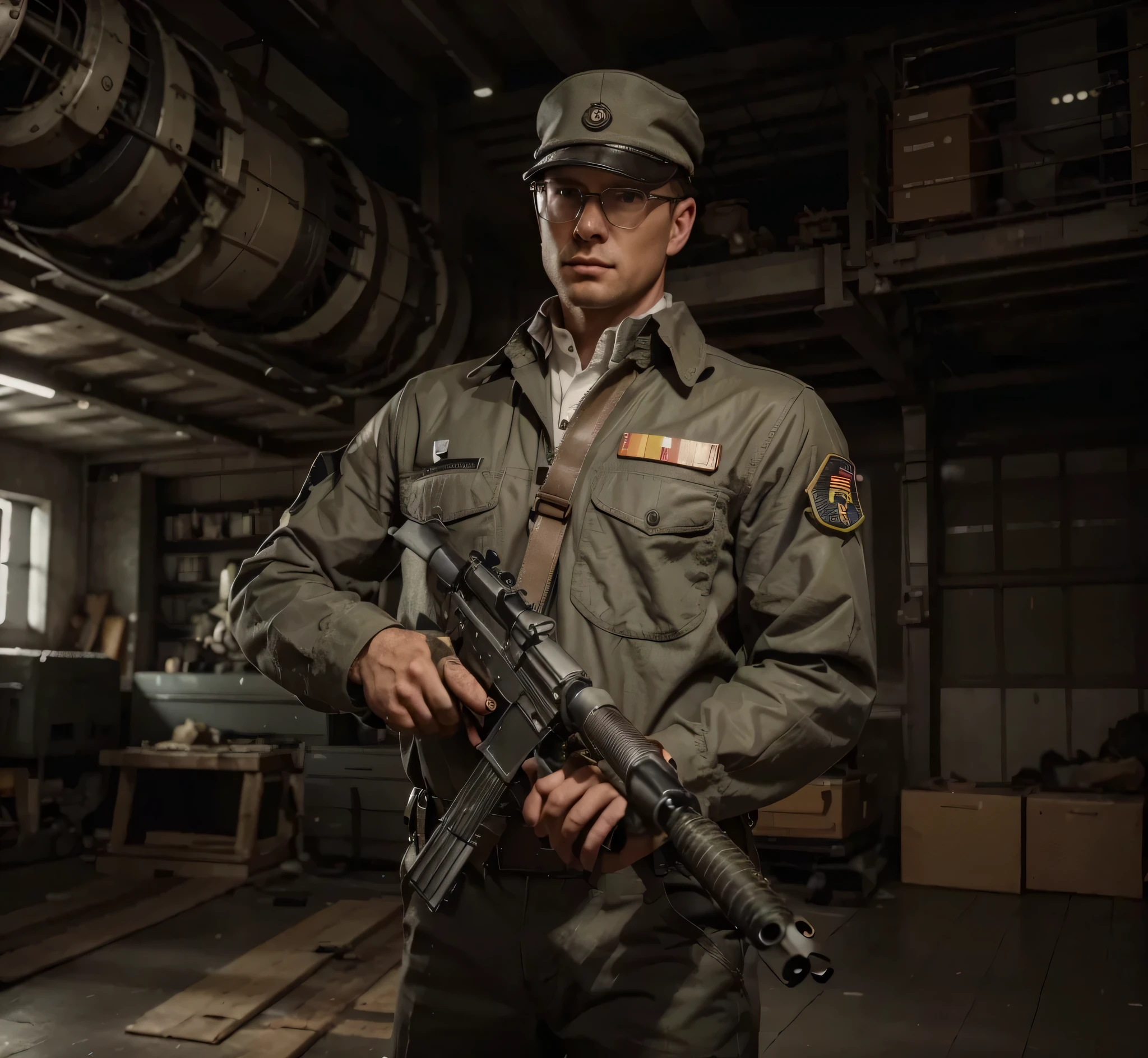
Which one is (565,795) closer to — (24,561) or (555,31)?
(555,31)

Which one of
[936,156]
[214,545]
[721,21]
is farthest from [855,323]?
[214,545]

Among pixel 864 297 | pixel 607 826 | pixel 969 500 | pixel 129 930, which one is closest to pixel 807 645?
pixel 607 826

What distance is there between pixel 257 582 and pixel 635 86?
0.87m

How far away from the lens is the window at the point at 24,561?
25.5 ft

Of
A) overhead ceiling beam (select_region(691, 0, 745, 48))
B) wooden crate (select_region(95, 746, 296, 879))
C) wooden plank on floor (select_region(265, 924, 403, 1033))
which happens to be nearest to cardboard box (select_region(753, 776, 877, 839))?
wooden plank on floor (select_region(265, 924, 403, 1033))

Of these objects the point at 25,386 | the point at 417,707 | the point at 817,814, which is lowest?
the point at 817,814

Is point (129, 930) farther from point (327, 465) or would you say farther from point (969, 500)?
point (969, 500)

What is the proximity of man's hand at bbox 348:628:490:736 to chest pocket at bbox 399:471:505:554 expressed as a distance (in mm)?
202

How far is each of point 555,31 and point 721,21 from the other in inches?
33.4

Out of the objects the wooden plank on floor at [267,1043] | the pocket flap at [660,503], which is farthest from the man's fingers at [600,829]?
the wooden plank on floor at [267,1043]

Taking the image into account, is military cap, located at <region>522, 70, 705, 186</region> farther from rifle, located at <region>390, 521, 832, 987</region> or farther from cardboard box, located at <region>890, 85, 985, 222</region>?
cardboard box, located at <region>890, 85, 985, 222</region>

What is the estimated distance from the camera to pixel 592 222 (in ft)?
4.54

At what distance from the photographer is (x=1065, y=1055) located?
3227mm

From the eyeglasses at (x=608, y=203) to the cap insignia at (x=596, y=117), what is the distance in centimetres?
8
